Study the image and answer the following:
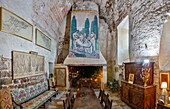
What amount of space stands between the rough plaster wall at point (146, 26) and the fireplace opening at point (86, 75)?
3263 millimetres

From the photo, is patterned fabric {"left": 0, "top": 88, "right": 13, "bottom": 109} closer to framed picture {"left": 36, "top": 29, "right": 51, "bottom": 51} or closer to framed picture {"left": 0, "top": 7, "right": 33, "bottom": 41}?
framed picture {"left": 0, "top": 7, "right": 33, "bottom": 41}

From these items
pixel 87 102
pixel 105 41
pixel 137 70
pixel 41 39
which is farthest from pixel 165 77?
pixel 105 41

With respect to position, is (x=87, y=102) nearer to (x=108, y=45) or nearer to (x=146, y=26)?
(x=146, y=26)

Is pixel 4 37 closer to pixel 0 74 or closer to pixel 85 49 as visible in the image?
pixel 0 74

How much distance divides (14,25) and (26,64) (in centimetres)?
135

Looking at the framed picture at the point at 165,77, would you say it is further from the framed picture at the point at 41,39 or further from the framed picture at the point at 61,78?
the framed picture at the point at 61,78

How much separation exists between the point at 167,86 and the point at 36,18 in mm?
4915

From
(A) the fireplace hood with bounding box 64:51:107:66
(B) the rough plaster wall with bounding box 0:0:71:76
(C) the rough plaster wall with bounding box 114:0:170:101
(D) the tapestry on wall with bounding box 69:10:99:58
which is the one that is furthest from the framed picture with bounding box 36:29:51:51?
(C) the rough plaster wall with bounding box 114:0:170:101

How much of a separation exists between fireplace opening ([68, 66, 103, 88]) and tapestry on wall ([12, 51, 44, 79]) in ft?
11.1

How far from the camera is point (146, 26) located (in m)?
5.27

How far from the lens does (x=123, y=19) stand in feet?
24.5

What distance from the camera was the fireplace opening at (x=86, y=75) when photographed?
9336 mm

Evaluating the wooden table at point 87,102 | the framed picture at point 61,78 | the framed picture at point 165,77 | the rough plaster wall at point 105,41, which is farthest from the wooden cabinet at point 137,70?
the framed picture at point 61,78

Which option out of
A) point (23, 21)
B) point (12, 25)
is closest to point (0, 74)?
point (12, 25)
